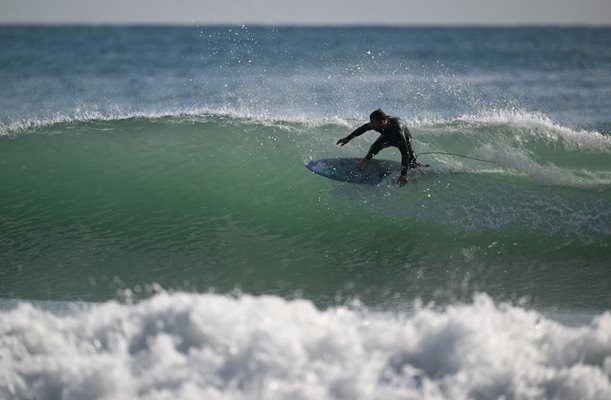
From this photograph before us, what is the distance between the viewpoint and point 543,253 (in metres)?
8.00

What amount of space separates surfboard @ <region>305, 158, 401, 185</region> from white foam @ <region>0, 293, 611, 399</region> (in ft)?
12.3

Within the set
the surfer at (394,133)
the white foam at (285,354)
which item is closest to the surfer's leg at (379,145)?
the surfer at (394,133)

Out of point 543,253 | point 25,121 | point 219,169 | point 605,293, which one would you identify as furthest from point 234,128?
point 605,293

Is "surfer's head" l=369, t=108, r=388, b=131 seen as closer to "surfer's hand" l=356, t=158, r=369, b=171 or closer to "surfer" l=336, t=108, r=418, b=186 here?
"surfer" l=336, t=108, r=418, b=186

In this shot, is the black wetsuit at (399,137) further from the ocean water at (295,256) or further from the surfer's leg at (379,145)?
the ocean water at (295,256)

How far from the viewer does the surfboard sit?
9.21 metres

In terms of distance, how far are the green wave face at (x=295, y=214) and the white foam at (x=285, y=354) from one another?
4.54 feet

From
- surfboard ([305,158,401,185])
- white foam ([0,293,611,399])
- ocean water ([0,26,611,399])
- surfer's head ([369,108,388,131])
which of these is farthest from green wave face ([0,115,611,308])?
white foam ([0,293,611,399])

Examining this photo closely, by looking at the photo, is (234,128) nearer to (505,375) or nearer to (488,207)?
(488,207)

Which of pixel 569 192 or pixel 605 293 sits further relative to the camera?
pixel 569 192

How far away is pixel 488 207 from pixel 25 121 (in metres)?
8.56

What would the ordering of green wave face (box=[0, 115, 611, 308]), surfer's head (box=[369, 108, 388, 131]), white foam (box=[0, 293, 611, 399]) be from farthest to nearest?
surfer's head (box=[369, 108, 388, 131]), green wave face (box=[0, 115, 611, 308]), white foam (box=[0, 293, 611, 399])

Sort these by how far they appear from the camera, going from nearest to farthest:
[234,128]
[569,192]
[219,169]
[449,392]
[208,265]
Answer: [449,392] → [208,265] → [569,192] → [219,169] → [234,128]

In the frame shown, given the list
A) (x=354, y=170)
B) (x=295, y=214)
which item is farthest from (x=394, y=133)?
(x=295, y=214)
